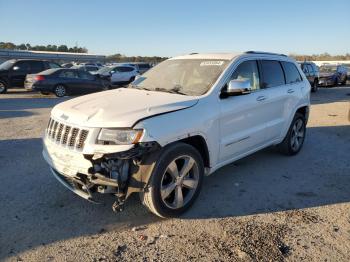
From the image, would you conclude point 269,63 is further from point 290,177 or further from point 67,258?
point 67,258

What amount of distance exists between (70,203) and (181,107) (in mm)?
1835

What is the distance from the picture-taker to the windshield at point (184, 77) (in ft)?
15.2

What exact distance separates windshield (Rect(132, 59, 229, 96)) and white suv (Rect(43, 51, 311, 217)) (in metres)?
0.02

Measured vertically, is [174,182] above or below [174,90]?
below

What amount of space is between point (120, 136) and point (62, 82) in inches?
553

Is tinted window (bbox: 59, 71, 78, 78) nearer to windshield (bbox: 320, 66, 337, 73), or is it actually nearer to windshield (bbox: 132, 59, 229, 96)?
windshield (bbox: 132, 59, 229, 96)

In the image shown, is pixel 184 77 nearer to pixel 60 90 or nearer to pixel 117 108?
pixel 117 108

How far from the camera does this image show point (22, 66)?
1836cm

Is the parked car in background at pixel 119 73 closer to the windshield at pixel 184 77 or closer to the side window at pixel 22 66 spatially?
the side window at pixel 22 66

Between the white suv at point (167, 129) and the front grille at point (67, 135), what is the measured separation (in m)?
0.01

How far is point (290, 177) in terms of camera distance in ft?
17.9

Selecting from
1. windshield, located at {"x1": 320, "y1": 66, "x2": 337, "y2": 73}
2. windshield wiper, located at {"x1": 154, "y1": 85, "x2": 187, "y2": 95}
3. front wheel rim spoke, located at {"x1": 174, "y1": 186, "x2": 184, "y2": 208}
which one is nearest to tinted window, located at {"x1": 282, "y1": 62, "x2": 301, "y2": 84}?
windshield wiper, located at {"x1": 154, "y1": 85, "x2": 187, "y2": 95}

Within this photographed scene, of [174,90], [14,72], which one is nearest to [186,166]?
[174,90]

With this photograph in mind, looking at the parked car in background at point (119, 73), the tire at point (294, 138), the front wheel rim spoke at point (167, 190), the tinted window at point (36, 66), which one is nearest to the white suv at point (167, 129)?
the front wheel rim spoke at point (167, 190)
